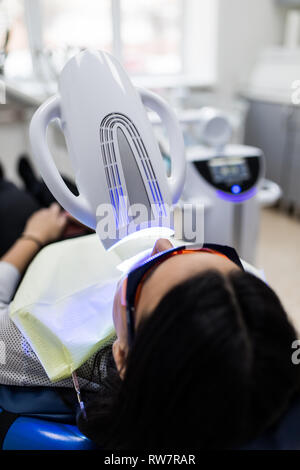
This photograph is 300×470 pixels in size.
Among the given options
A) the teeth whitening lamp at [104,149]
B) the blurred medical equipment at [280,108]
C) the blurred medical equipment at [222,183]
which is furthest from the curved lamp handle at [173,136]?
the blurred medical equipment at [280,108]

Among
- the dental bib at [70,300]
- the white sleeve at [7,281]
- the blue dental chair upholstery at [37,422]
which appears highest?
the dental bib at [70,300]

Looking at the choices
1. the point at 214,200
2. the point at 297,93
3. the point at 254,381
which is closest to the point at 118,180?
the point at 254,381

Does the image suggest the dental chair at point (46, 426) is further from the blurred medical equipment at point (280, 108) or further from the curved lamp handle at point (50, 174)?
the blurred medical equipment at point (280, 108)

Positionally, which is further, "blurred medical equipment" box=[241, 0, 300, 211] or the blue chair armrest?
"blurred medical equipment" box=[241, 0, 300, 211]

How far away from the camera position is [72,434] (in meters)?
0.67

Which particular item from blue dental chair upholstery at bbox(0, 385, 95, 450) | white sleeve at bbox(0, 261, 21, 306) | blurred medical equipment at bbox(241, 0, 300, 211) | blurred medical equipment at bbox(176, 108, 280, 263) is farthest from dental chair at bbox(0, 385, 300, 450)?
blurred medical equipment at bbox(241, 0, 300, 211)

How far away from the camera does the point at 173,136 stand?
76 cm

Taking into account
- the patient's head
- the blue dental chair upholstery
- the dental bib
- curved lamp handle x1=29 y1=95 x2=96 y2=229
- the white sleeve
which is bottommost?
the blue dental chair upholstery

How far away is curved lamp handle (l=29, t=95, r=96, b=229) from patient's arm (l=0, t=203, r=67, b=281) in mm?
517

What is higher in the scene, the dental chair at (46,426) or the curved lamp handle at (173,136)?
the curved lamp handle at (173,136)

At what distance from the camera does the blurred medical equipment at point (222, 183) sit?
1.58 metres

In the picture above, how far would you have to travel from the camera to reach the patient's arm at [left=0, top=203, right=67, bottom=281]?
1.13m

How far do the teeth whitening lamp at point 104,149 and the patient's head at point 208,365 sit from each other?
0.19 m

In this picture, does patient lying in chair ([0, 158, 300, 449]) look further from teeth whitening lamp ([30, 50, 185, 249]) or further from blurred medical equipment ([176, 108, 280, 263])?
blurred medical equipment ([176, 108, 280, 263])
